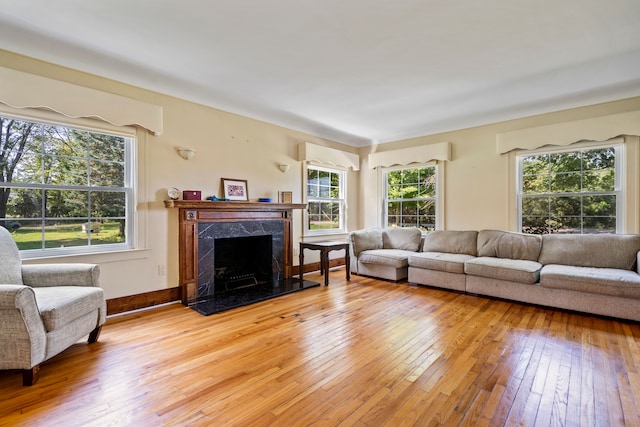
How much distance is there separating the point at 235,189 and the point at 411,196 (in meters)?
3.09

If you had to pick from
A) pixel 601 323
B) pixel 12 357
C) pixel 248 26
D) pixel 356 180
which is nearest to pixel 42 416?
pixel 12 357

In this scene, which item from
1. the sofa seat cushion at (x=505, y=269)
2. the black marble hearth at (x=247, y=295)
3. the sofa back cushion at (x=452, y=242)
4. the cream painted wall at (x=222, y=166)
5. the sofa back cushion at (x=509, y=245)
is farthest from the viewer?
the sofa back cushion at (x=452, y=242)

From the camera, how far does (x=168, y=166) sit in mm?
3508

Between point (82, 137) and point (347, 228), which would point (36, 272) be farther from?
point (347, 228)

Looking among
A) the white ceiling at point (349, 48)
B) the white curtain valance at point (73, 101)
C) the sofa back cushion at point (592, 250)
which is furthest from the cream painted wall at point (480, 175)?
the white curtain valance at point (73, 101)

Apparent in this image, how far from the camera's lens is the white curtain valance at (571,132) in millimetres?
3525

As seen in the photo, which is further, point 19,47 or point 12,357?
point 19,47

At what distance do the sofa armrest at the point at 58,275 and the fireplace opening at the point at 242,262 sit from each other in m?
1.50

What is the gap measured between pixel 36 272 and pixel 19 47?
6.15 ft

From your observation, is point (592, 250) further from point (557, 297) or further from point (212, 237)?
point (212, 237)

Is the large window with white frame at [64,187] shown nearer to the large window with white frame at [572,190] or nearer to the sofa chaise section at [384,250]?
the sofa chaise section at [384,250]

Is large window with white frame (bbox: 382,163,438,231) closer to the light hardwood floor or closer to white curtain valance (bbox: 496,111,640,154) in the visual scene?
white curtain valance (bbox: 496,111,640,154)

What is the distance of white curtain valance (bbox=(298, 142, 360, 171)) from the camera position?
4.92 m

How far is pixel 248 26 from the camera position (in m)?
2.36
